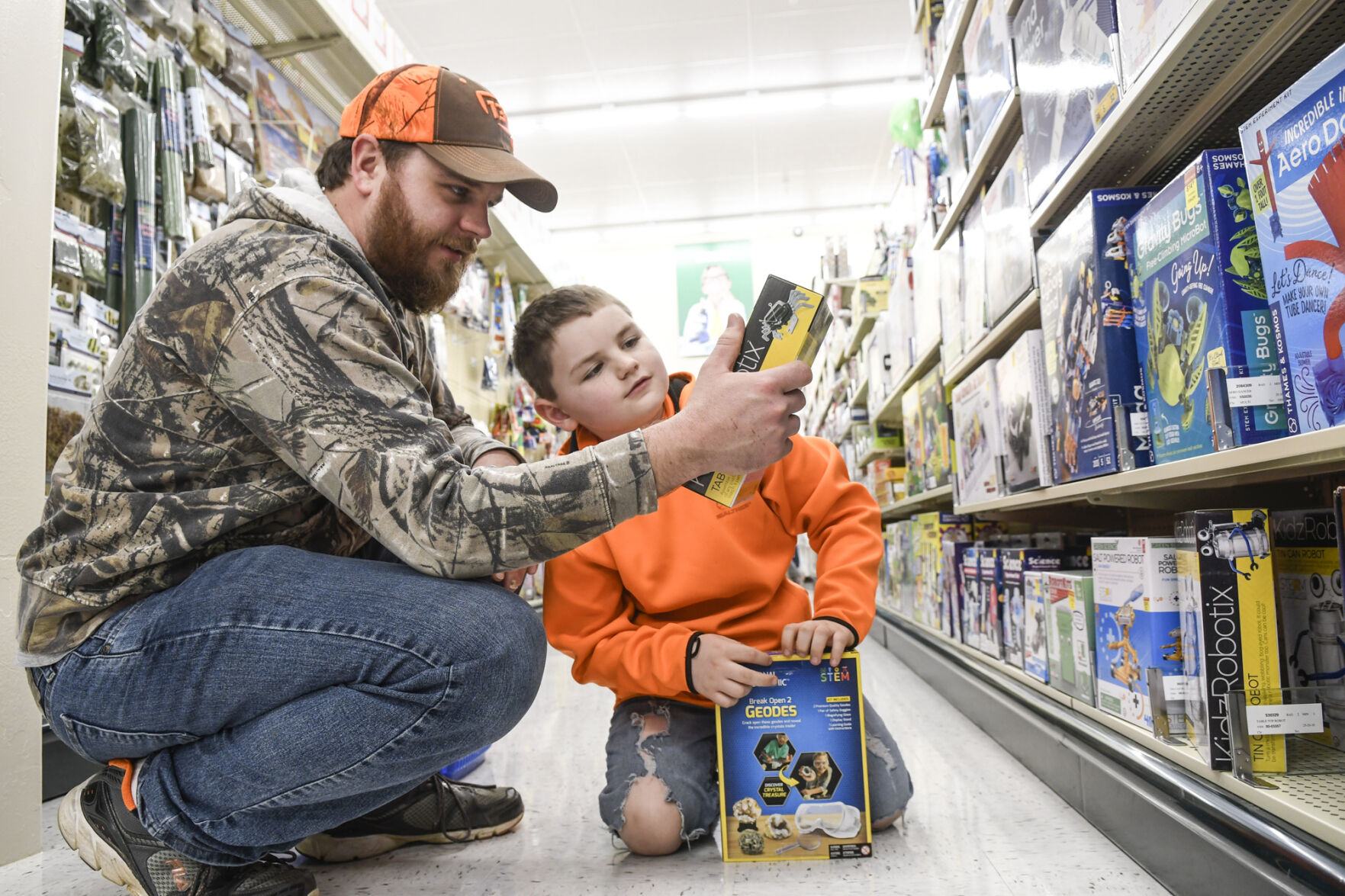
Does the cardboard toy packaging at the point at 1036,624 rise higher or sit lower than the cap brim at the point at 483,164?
lower

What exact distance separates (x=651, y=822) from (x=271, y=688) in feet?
1.88

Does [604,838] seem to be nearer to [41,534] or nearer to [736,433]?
[736,433]

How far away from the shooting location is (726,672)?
1201 millimetres

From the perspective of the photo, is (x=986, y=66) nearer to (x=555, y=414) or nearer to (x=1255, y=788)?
(x=555, y=414)

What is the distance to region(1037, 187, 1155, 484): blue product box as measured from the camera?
130cm

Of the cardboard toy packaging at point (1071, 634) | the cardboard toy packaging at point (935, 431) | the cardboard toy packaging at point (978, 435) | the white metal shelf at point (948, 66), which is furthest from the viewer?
the cardboard toy packaging at point (935, 431)

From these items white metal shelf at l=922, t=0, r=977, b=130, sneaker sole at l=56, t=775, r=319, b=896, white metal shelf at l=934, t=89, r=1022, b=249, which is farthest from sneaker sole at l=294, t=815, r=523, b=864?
white metal shelf at l=922, t=0, r=977, b=130

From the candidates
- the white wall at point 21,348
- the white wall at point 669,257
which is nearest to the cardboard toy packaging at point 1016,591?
the white wall at point 21,348

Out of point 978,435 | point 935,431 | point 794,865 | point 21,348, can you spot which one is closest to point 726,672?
point 794,865

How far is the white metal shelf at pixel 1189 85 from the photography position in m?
0.99

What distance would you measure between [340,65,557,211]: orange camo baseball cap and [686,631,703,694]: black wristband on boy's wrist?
0.72 metres

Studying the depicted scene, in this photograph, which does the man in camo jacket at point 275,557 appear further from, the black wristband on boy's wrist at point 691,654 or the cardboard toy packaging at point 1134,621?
the cardboard toy packaging at point 1134,621

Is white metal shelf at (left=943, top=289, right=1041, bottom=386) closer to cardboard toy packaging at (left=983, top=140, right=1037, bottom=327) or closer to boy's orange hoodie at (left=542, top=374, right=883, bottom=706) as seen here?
cardboard toy packaging at (left=983, top=140, right=1037, bottom=327)

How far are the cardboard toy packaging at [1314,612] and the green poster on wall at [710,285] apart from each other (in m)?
8.31
